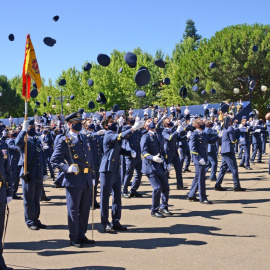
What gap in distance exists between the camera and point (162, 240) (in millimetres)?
6566

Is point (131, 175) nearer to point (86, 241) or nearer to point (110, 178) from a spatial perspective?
point (110, 178)

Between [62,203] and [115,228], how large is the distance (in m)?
3.30

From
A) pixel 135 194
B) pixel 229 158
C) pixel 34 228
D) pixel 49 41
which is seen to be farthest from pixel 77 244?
pixel 49 41

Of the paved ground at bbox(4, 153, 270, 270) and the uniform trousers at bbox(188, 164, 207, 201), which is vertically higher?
the uniform trousers at bbox(188, 164, 207, 201)

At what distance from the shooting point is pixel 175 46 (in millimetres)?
61625

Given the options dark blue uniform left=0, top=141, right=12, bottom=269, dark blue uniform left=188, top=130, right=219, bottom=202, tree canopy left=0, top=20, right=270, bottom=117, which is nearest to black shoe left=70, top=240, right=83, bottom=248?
dark blue uniform left=0, top=141, right=12, bottom=269

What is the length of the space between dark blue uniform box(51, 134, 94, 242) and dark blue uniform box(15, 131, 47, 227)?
1.32 meters

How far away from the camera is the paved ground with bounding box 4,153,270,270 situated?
5.46m

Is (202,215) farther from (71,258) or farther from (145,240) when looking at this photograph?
(71,258)

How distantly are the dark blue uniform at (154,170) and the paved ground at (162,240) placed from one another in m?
0.41

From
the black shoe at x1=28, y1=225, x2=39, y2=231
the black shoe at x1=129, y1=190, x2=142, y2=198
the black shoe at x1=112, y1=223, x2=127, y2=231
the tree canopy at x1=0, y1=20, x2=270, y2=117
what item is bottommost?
the black shoe at x1=28, y1=225, x2=39, y2=231

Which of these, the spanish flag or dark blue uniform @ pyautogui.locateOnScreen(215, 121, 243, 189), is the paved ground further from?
the spanish flag

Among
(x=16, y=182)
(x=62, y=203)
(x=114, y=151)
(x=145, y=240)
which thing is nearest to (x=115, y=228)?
(x=145, y=240)

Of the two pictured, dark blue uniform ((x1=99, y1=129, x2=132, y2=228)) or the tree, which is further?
the tree
